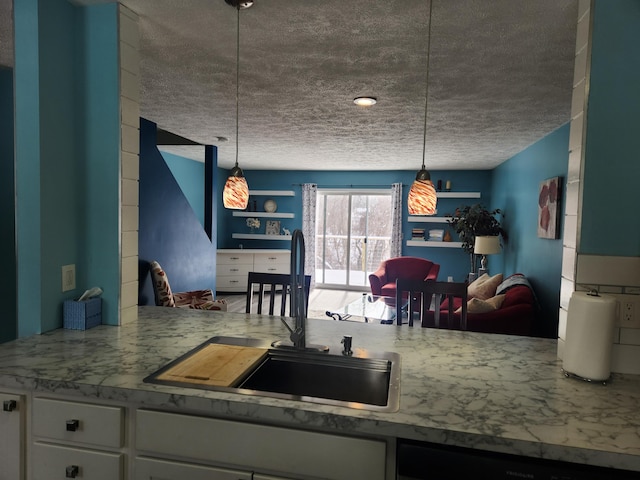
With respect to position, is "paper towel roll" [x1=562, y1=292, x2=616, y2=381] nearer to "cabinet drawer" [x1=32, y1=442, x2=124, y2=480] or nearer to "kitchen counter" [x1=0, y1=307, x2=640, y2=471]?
"kitchen counter" [x1=0, y1=307, x2=640, y2=471]

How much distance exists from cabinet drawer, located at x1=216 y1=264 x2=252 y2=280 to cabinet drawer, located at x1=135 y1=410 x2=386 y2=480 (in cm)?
636

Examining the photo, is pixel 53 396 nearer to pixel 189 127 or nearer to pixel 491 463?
pixel 491 463

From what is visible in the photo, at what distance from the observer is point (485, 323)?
338 centimetres

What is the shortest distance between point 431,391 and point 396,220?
6.49 meters

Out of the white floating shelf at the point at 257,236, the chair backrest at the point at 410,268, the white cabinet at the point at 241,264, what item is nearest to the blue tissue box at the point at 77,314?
the chair backrest at the point at 410,268

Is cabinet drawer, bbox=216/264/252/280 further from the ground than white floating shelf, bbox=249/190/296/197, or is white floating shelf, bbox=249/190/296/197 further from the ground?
white floating shelf, bbox=249/190/296/197

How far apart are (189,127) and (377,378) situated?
370cm

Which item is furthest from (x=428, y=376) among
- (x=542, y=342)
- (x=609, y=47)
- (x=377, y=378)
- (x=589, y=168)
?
(x=609, y=47)

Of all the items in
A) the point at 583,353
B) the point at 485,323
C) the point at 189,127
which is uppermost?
the point at 189,127

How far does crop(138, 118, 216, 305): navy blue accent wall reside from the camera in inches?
148

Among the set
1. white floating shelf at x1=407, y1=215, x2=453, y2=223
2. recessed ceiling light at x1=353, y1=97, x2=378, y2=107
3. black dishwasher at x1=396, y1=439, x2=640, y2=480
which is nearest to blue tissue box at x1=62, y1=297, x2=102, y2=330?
black dishwasher at x1=396, y1=439, x2=640, y2=480

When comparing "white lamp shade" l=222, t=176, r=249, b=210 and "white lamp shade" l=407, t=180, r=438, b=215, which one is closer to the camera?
"white lamp shade" l=407, t=180, r=438, b=215

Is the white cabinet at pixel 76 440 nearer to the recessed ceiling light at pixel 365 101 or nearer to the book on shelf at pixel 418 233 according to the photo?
the recessed ceiling light at pixel 365 101

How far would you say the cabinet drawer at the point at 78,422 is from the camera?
1300 mm
